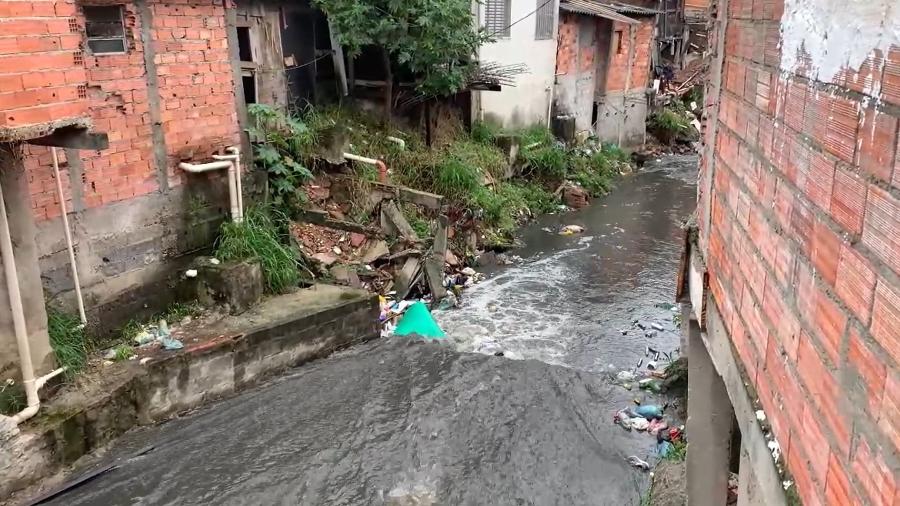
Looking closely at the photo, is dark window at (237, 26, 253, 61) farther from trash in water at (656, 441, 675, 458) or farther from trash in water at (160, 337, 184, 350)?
trash in water at (656, 441, 675, 458)

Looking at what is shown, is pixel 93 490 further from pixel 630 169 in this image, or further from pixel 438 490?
pixel 630 169

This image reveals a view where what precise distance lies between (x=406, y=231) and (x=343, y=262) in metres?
1.21

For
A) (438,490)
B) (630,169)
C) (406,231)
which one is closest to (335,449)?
(438,490)

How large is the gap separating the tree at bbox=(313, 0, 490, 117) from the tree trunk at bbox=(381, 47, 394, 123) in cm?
3

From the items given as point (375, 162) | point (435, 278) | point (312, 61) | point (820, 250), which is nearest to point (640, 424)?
point (435, 278)

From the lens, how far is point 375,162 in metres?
9.71

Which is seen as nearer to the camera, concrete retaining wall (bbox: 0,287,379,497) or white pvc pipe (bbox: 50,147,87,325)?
concrete retaining wall (bbox: 0,287,379,497)

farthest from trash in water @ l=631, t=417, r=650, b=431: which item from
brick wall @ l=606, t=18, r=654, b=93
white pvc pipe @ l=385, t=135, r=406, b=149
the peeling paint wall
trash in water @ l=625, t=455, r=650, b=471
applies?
brick wall @ l=606, t=18, r=654, b=93

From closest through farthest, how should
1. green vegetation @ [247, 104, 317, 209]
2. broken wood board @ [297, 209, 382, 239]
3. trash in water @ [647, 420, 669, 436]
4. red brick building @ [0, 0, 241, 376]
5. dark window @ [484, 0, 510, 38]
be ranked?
1. red brick building @ [0, 0, 241, 376]
2. trash in water @ [647, 420, 669, 436]
3. green vegetation @ [247, 104, 317, 209]
4. broken wood board @ [297, 209, 382, 239]
5. dark window @ [484, 0, 510, 38]

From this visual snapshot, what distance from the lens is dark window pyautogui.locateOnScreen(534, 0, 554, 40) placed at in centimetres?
1531

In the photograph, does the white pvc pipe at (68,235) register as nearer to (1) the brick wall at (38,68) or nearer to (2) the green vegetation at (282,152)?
(1) the brick wall at (38,68)

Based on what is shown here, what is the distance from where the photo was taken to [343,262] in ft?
28.2

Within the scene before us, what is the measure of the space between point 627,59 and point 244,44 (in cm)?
1256

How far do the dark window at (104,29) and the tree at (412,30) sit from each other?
14.5 feet
